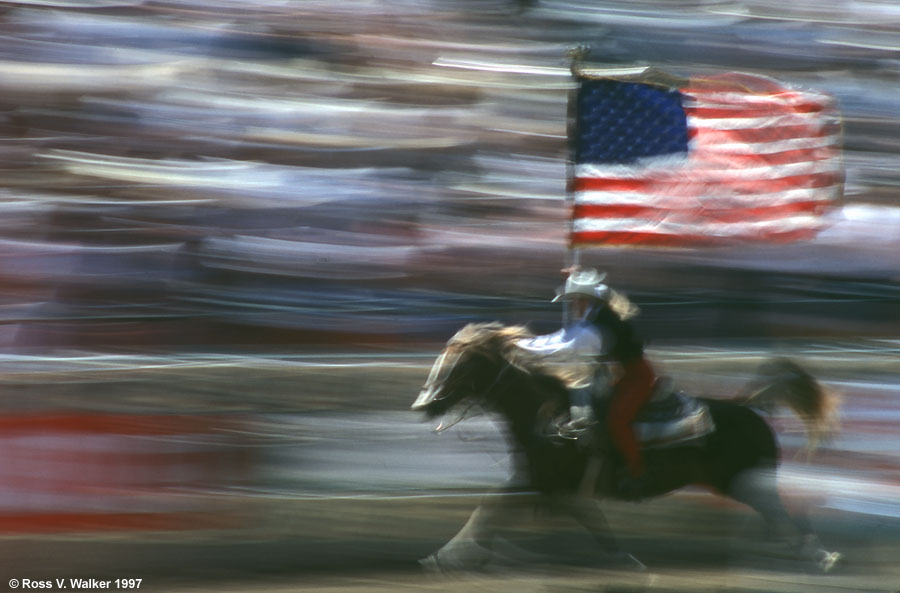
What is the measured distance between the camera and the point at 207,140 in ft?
23.9

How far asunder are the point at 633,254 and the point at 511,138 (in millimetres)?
1149

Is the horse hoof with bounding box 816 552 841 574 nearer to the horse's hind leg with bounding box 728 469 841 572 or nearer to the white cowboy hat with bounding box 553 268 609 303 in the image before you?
the horse's hind leg with bounding box 728 469 841 572

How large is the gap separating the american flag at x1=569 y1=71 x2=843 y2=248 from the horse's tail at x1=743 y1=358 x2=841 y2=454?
2.08 feet

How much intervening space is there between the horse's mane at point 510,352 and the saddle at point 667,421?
409 millimetres

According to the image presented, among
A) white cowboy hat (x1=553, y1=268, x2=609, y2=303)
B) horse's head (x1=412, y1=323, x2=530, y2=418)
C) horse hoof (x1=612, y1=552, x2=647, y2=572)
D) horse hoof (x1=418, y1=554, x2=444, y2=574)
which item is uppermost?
white cowboy hat (x1=553, y1=268, x2=609, y2=303)

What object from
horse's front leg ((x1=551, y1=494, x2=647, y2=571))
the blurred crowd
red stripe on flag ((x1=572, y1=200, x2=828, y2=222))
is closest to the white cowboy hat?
red stripe on flag ((x1=572, y1=200, x2=828, y2=222))

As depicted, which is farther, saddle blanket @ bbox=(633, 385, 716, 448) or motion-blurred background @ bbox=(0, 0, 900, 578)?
motion-blurred background @ bbox=(0, 0, 900, 578)

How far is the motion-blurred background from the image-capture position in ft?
18.1

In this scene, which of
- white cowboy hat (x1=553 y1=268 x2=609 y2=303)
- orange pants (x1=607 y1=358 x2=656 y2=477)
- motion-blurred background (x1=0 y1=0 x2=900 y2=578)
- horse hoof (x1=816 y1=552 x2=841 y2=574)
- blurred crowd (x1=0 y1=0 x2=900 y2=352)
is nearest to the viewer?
white cowboy hat (x1=553 y1=268 x2=609 y2=303)

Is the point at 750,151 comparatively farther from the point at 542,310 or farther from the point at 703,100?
the point at 542,310

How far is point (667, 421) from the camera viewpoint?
5207mm

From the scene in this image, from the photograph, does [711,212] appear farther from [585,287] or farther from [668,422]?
[668,422]

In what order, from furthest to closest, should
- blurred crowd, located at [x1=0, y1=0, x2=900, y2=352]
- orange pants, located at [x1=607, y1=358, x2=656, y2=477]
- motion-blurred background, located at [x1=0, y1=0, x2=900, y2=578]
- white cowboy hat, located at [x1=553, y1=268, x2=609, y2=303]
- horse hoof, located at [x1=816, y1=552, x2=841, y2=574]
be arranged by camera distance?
blurred crowd, located at [x1=0, y1=0, x2=900, y2=352] → motion-blurred background, located at [x1=0, y1=0, x2=900, y2=578] → horse hoof, located at [x1=816, y1=552, x2=841, y2=574] → orange pants, located at [x1=607, y1=358, x2=656, y2=477] → white cowboy hat, located at [x1=553, y1=268, x2=609, y2=303]

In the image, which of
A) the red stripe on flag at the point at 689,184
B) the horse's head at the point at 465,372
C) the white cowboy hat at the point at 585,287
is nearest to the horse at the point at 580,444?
the horse's head at the point at 465,372
